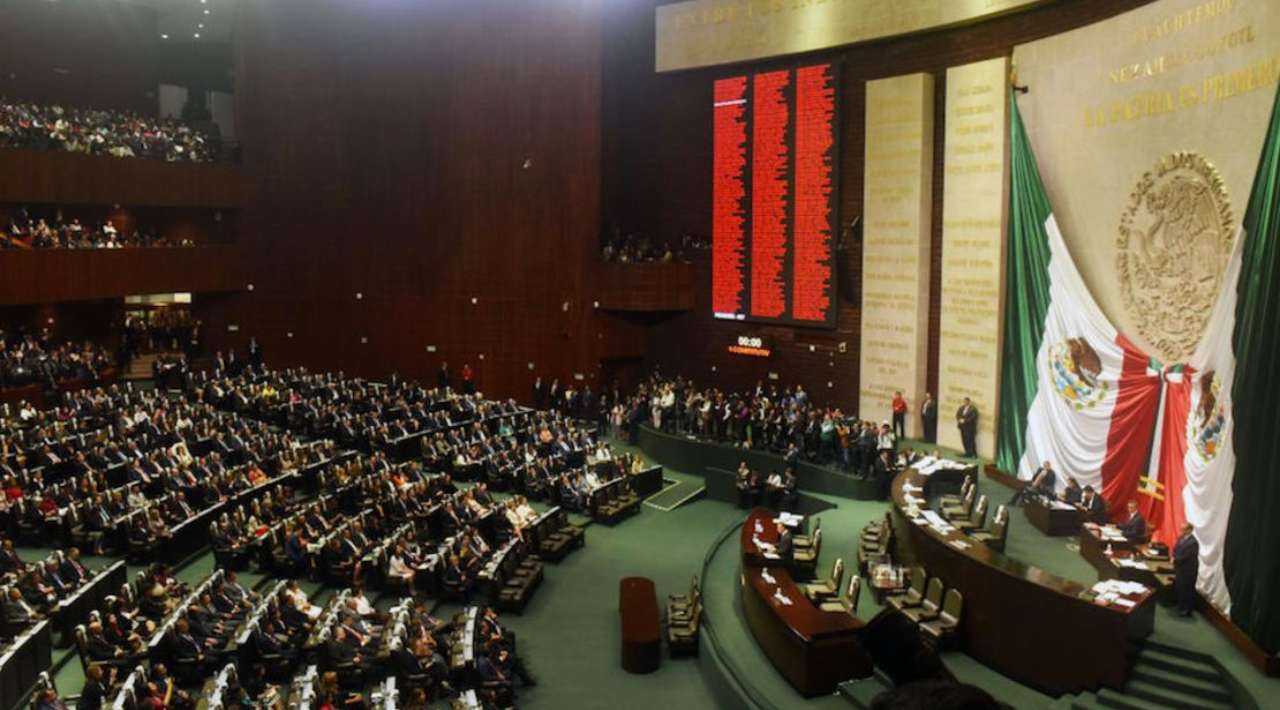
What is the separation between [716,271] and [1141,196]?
11474 mm

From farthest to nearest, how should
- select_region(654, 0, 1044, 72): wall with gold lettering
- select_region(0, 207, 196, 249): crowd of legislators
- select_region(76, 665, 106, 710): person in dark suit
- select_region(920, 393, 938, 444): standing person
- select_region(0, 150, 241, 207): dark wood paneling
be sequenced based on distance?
select_region(0, 150, 241, 207): dark wood paneling → select_region(0, 207, 196, 249): crowd of legislators → select_region(920, 393, 938, 444): standing person → select_region(654, 0, 1044, 72): wall with gold lettering → select_region(76, 665, 106, 710): person in dark suit

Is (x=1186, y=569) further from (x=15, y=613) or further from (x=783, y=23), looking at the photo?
(x=783, y=23)

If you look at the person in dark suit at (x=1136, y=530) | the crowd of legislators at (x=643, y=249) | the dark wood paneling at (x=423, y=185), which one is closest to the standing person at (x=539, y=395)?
the dark wood paneling at (x=423, y=185)

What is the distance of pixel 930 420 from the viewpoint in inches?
776

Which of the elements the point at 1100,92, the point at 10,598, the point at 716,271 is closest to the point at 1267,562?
the point at 1100,92

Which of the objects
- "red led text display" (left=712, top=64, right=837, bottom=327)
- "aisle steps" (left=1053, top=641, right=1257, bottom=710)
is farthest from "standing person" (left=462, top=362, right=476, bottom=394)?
"aisle steps" (left=1053, top=641, right=1257, bottom=710)

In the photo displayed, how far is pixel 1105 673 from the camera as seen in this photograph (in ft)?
30.8

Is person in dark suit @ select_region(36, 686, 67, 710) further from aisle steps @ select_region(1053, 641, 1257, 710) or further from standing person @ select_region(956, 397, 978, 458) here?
standing person @ select_region(956, 397, 978, 458)

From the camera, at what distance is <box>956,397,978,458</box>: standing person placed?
1819 centimetres

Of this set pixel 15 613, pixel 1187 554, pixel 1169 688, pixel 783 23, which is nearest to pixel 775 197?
pixel 783 23

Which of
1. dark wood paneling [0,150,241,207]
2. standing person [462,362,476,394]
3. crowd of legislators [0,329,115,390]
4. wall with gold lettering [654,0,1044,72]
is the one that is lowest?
standing person [462,362,476,394]

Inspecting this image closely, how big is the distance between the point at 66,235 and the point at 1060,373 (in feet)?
67.7

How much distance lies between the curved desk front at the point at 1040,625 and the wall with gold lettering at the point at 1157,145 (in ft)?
13.0

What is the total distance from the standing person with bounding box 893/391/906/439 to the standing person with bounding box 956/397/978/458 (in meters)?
1.67
